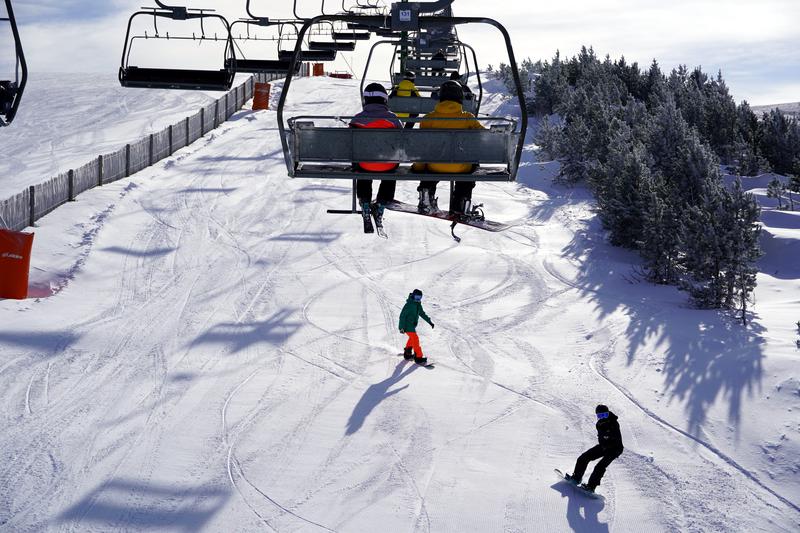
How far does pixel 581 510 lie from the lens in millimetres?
10195

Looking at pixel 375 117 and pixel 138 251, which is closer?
pixel 375 117

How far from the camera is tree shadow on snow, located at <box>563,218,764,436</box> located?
544 inches

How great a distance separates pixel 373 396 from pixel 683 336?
6.81m

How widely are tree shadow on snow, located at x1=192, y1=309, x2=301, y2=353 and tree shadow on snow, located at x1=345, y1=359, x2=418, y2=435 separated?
253 cm

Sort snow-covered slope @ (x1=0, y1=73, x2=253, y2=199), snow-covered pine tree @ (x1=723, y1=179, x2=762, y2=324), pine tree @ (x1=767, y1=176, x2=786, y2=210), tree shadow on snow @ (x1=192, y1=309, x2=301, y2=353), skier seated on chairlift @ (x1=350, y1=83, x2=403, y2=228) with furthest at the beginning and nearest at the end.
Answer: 1. snow-covered slope @ (x1=0, y1=73, x2=253, y2=199)
2. pine tree @ (x1=767, y1=176, x2=786, y2=210)
3. snow-covered pine tree @ (x1=723, y1=179, x2=762, y2=324)
4. tree shadow on snow @ (x1=192, y1=309, x2=301, y2=353)
5. skier seated on chairlift @ (x1=350, y1=83, x2=403, y2=228)

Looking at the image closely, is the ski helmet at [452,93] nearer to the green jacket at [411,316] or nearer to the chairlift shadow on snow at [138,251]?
the green jacket at [411,316]

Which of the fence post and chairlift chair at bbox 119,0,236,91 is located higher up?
chairlift chair at bbox 119,0,236,91

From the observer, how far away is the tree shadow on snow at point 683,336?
1382 centimetres

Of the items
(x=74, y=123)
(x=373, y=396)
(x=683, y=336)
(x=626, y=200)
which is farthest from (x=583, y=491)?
(x=74, y=123)

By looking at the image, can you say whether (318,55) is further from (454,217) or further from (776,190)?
(776,190)

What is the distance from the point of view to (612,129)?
30812mm

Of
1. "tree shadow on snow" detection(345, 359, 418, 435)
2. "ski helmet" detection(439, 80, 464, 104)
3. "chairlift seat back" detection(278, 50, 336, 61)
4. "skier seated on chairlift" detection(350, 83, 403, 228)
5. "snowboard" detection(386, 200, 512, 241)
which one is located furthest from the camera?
"chairlift seat back" detection(278, 50, 336, 61)

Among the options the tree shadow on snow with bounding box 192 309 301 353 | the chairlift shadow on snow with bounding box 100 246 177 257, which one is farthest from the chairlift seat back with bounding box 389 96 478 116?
the chairlift shadow on snow with bounding box 100 246 177 257

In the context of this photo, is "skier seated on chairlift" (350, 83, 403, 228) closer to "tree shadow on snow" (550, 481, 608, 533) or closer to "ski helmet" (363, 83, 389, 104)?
"ski helmet" (363, 83, 389, 104)
